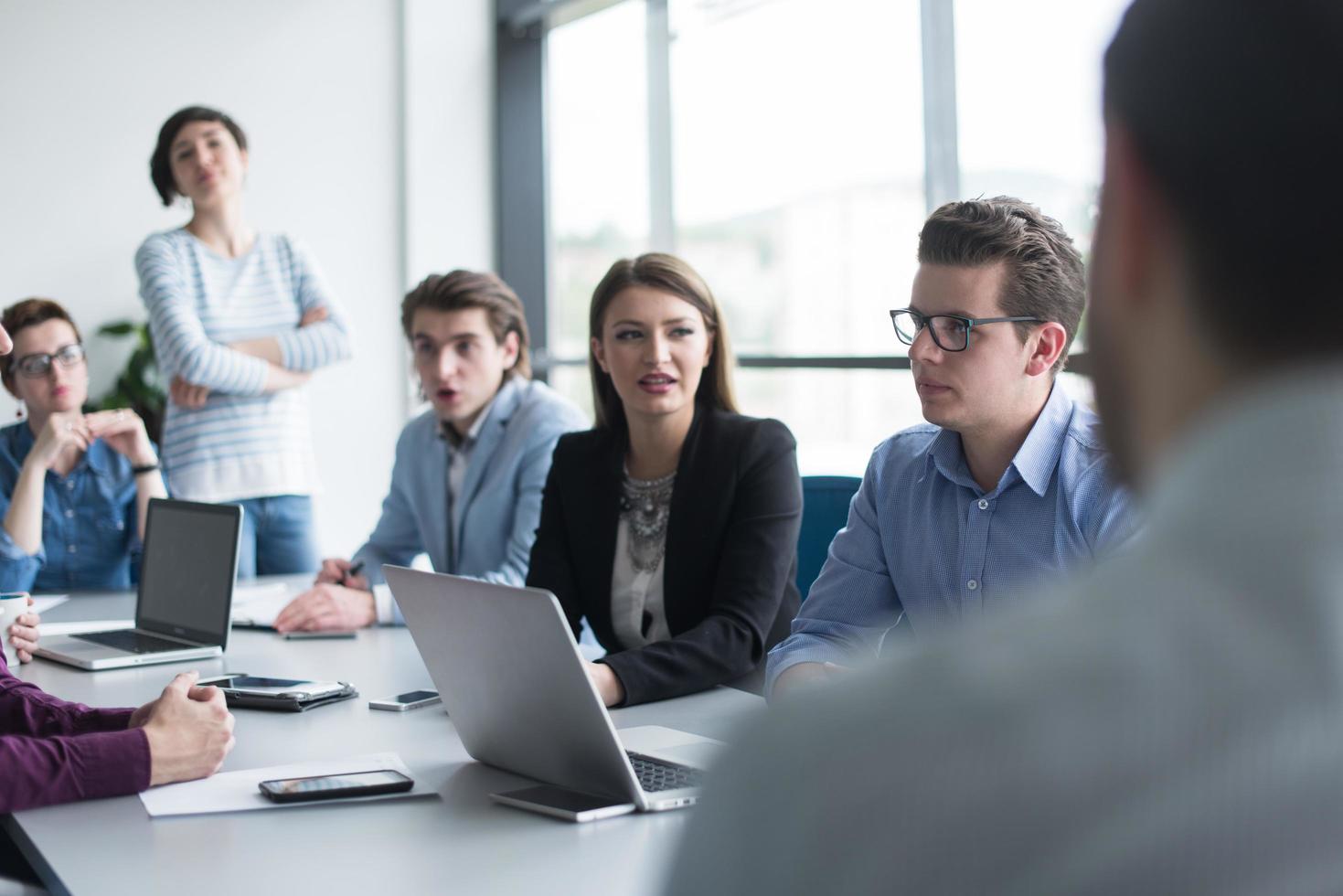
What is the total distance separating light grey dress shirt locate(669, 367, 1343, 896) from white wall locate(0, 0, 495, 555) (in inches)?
198

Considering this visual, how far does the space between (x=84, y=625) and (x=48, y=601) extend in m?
0.35

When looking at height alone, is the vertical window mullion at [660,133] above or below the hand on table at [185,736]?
above

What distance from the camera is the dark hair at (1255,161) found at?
1.41 ft

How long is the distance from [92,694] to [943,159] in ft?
9.74

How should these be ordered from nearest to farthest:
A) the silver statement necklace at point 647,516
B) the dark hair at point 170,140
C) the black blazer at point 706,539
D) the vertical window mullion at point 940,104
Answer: the black blazer at point 706,539 → the silver statement necklace at point 647,516 → the dark hair at point 170,140 → the vertical window mullion at point 940,104

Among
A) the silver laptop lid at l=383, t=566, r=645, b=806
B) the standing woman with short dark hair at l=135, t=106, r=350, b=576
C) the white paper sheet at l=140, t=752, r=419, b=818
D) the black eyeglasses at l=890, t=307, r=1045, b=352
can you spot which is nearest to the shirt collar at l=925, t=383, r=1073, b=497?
the black eyeglasses at l=890, t=307, r=1045, b=352

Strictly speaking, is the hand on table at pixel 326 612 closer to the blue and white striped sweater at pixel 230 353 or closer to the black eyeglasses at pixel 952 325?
the blue and white striped sweater at pixel 230 353

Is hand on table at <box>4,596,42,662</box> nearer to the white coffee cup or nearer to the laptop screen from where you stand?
the white coffee cup

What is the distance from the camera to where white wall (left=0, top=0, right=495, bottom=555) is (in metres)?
4.92

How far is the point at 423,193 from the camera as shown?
5762mm

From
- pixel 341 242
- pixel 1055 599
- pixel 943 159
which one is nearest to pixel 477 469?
pixel 943 159

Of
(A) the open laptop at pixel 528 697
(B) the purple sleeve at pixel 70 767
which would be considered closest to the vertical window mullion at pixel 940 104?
A: (A) the open laptop at pixel 528 697

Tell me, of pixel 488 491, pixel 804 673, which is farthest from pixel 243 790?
pixel 488 491

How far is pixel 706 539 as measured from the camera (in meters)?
2.33
